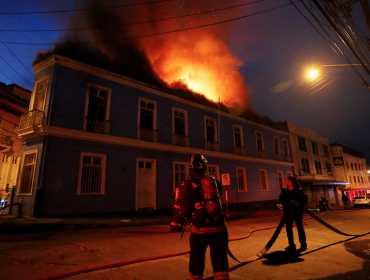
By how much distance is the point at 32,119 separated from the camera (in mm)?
10812

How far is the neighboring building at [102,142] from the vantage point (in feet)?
33.4

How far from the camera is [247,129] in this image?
66.5 ft

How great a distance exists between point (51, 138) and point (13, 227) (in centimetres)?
407

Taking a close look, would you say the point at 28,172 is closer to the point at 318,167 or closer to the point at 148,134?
the point at 148,134

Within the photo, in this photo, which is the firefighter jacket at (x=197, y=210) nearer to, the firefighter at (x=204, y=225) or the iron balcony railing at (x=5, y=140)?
the firefighter at (x=204, y=225)

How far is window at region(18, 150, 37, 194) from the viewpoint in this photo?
10.3 m

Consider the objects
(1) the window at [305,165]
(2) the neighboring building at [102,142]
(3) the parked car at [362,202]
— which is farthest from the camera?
(1) the window at [305,165]

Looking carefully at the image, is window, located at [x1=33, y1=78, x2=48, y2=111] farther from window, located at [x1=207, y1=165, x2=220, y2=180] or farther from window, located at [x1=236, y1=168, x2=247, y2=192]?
window, located at [x1=236, y1=168, x2=247, y2=192]

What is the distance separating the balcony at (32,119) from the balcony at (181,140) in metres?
7.41

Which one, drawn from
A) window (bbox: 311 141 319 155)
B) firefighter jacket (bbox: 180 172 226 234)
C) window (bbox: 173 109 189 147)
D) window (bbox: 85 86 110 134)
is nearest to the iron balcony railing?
window (bbox: 85 86 110 134)

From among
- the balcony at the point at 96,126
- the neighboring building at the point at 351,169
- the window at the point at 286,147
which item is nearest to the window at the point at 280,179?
the window at the point at 286,147

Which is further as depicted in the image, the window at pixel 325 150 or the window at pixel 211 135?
the window at pixel 325 150

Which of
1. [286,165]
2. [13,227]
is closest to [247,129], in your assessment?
[286,165]

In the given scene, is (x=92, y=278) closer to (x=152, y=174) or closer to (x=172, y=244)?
(x=172, y=244)
